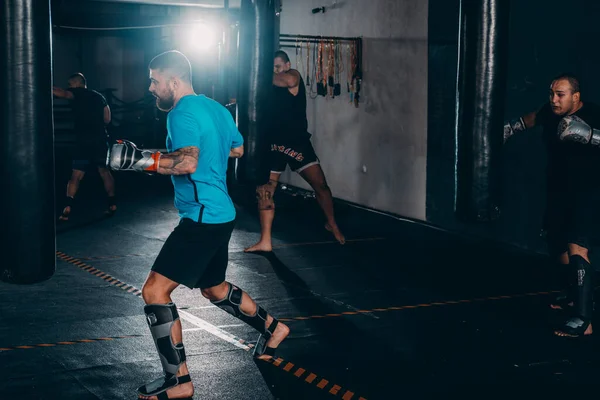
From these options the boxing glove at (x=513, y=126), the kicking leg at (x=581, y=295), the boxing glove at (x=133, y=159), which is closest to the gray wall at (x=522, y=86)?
the boxing glove at (x=513, y=126)

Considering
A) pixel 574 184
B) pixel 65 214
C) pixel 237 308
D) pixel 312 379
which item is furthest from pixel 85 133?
pixel 574 184

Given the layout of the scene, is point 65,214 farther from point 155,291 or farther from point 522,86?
point 155,291

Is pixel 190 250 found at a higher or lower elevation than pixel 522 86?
lower

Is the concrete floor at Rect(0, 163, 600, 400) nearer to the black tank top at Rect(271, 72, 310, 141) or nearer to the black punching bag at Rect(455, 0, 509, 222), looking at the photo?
the black punching bag at Rect(455, 0, 509, 222)

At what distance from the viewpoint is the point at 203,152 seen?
4.14 metres

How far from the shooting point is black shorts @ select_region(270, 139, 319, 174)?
7809mm

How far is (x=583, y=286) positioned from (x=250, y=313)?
2.30 m

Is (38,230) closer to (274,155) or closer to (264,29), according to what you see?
(264,29)

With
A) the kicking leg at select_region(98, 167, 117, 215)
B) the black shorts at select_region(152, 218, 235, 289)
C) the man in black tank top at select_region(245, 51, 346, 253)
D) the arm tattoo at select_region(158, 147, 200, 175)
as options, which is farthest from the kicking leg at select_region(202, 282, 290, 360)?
the kicking leg at select_region(98, 167, 117, 215)

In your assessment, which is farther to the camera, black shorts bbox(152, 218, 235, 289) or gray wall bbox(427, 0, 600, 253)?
gray wall bbox(427, 0, 600, 253)

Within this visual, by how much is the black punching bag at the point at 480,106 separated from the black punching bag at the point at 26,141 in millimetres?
2251

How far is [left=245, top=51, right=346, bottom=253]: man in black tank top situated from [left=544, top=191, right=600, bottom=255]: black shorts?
2840mm

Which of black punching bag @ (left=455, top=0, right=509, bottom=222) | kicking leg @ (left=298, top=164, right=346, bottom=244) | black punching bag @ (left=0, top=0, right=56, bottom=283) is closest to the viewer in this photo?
black punching bag @ (left=0, top=0, right=56, bottom=283)

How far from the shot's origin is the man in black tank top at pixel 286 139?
7660 millimetres
